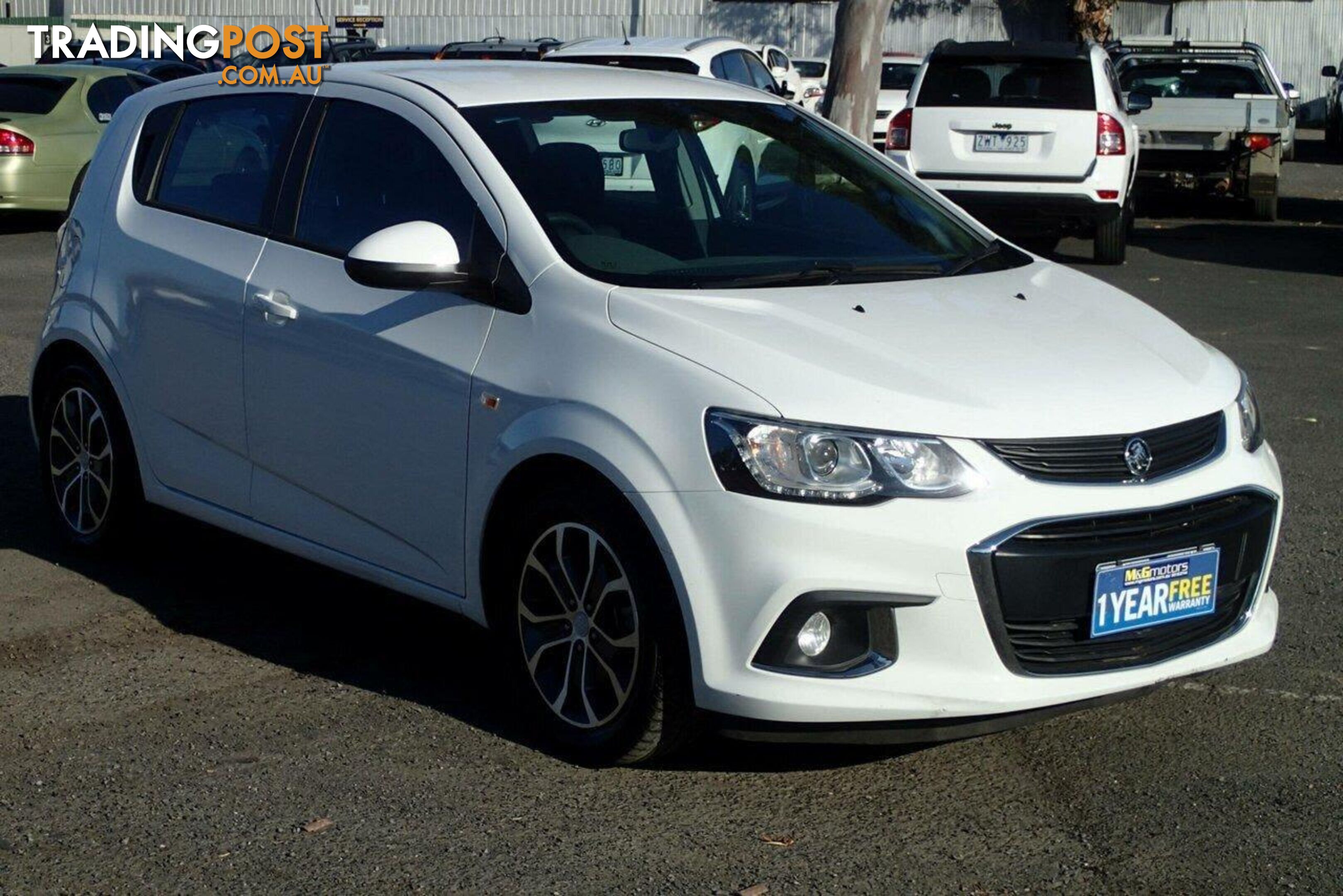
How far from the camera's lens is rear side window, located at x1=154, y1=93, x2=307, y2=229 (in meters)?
5.44

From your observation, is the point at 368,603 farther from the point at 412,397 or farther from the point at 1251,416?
the point at 1251,416

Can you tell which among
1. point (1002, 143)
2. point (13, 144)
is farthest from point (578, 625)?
point (13, 144)

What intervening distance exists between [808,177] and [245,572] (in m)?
2.38

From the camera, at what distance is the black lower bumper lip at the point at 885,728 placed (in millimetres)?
4016

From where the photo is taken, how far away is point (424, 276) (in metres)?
4.56

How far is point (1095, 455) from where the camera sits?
4.04 m

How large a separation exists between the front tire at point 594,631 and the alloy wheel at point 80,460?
2.09 metres

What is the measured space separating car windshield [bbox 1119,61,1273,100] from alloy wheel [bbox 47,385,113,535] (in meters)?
15.6

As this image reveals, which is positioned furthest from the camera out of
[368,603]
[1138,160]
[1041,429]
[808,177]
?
[1138,160]

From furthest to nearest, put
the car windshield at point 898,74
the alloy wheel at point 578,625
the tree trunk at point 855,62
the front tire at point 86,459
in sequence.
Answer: the car windshield at point 898,74
the tree trunk at point 855,62
the front tire at point 86,459
the alloy wheel at point 578,625

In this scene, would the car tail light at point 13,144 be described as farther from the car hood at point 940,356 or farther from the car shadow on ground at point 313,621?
the car hood at point 940,356

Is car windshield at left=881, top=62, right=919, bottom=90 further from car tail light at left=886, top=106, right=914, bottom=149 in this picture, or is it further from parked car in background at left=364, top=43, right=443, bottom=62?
car tail light at left=886, top=106, right=914, bottom=149

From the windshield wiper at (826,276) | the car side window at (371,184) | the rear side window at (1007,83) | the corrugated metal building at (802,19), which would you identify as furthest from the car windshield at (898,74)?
the windshield wiper at (826,276)

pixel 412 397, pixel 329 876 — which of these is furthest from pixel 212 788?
pixel 412 397
